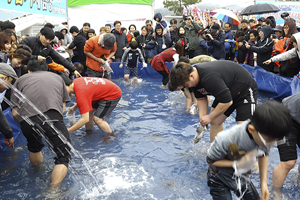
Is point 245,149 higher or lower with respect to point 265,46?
lower

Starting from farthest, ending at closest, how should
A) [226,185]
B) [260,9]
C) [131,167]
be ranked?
[260,9], [131,167], [226,185]

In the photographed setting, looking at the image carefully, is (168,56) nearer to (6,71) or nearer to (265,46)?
(265,46)

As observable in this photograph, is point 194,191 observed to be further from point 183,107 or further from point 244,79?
point 183,107

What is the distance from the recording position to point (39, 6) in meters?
11.5

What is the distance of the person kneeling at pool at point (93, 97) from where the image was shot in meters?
4.31

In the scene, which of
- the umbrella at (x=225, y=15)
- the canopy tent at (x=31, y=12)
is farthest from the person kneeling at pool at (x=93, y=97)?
the umbrella at (x=225, y=15)

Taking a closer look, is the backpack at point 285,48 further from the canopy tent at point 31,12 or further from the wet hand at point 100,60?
the canopy tent at point 31,12

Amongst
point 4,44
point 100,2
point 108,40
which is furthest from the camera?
point 100,2

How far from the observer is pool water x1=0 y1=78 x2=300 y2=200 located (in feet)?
11.7

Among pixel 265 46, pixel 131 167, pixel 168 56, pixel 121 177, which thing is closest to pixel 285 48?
pixel 265 46

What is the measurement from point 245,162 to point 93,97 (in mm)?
3081

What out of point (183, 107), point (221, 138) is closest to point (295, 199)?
point (221, 138)

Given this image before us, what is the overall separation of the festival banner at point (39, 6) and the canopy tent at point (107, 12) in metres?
0.42

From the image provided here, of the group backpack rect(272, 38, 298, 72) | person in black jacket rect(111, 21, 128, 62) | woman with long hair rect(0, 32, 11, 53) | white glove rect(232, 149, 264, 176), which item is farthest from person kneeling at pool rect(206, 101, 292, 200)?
person in black jacket rect(111, 21, 128, 62)
